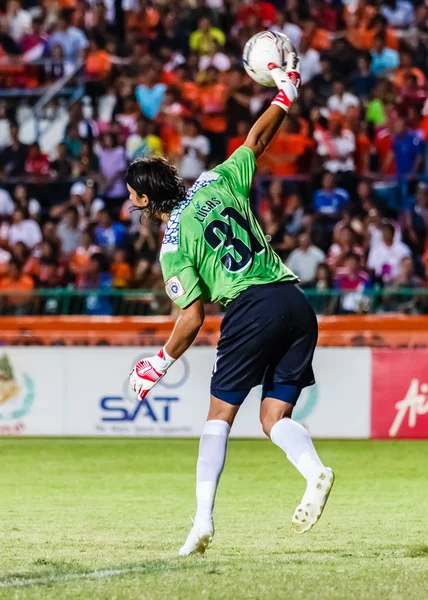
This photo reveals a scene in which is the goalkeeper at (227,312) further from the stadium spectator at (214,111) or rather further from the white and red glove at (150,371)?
the stadium spectator at (214,111)

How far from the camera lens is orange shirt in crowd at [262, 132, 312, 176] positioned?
16000 millimetres

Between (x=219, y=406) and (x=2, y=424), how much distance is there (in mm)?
7146

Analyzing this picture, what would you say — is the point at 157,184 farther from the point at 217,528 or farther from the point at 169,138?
the point at 169,138

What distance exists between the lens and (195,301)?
5.79m

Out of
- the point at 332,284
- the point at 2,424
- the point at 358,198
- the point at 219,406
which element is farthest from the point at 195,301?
the point at 358,198

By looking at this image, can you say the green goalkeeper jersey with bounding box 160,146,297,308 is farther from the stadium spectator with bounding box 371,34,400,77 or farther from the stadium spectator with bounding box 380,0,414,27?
the stadium spectator with bounding box 380,0,414,27

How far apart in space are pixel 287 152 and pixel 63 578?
11415 mm

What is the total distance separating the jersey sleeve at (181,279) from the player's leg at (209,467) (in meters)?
0.58

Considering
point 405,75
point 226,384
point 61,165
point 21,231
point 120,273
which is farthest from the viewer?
point 61,165

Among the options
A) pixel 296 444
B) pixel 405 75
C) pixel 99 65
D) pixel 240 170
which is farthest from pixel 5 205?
pixel 296 444

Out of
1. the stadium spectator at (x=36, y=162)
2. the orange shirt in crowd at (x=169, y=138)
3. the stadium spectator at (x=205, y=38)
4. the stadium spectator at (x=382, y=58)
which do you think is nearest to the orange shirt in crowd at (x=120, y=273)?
the orange shirt in crowd at (x=169, y=138)

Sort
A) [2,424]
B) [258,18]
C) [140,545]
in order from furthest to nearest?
[258,18] < [2,424] < [140,545]

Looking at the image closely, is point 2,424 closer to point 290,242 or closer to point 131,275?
point 131,275

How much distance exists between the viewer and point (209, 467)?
5941 millimetres
